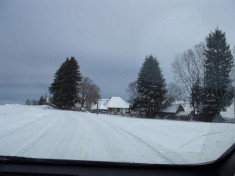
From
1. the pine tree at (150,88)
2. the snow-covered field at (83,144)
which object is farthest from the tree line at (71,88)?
the pine tree at (150,88)

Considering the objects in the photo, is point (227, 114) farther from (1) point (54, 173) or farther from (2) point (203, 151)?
(1) point (54, 173)

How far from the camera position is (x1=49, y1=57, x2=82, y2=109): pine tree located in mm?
5062

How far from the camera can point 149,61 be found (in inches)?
207

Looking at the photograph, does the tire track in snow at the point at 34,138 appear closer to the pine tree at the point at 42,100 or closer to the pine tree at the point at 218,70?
the pine tree at the point at 42,100

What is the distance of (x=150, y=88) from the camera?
6930 mm

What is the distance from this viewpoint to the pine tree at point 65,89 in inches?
199

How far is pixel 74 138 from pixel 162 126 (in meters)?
4.60

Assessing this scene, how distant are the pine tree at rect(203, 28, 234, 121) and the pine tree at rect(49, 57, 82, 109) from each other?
2.72 metres

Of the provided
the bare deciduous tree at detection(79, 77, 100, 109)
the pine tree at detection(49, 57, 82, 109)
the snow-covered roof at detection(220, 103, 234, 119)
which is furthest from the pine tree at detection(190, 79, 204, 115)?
the pine tree at detection(49, 57, 82, 109)

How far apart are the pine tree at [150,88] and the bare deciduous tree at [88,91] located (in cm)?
115

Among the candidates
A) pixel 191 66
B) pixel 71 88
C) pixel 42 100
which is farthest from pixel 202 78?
pixel 42 100

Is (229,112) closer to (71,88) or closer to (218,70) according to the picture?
(218,70)

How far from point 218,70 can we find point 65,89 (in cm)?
322

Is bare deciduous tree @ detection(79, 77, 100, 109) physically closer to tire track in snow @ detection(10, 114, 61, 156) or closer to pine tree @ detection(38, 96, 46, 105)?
pine tree @ detection(38, 96, 46, 105)
